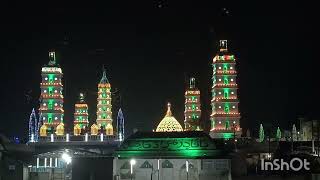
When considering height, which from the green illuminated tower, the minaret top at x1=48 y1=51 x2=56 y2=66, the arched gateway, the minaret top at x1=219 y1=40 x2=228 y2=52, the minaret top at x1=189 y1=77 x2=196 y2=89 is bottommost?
the arched gateway

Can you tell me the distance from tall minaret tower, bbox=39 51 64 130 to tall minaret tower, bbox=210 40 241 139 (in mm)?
33457

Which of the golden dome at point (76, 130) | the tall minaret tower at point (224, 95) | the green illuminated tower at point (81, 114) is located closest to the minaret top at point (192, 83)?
the tall minaret tower at point (224, 95)

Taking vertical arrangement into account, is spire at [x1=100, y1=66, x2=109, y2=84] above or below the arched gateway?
above

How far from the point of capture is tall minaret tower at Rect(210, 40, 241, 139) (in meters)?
114

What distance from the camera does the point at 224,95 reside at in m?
116

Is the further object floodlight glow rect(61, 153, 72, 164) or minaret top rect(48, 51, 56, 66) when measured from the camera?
minaret top rect(48, 51, 56, 66)

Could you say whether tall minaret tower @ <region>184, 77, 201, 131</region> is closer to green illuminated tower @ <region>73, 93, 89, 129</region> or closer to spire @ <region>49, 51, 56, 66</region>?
green illuminated tower @ <region>73, 93, 89, 129</region>

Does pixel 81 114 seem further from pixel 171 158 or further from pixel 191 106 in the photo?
pixel 171 158

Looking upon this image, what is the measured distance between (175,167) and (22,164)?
46.4 feet

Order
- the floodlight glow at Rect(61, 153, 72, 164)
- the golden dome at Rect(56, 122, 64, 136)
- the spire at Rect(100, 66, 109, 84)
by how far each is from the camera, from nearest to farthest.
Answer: the floodlight glow at Rect(61, 153, 72, 164) → the golden dome at Rect(56, 122, 64, 136) → the spire at Rect(100, 66, 109, 84)

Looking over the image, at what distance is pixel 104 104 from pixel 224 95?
100 feet

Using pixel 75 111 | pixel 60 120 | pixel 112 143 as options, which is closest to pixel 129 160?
pixel 112 143

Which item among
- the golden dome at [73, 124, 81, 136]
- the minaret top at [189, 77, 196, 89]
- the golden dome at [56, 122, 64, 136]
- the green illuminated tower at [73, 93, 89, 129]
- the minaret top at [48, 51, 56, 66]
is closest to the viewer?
the golden dome at [56, 122, 64, 136]

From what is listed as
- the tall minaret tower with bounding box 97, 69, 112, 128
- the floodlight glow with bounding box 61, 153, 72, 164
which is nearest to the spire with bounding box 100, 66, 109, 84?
the tall minaret tower with bounding box 97, 69, 112, 128
